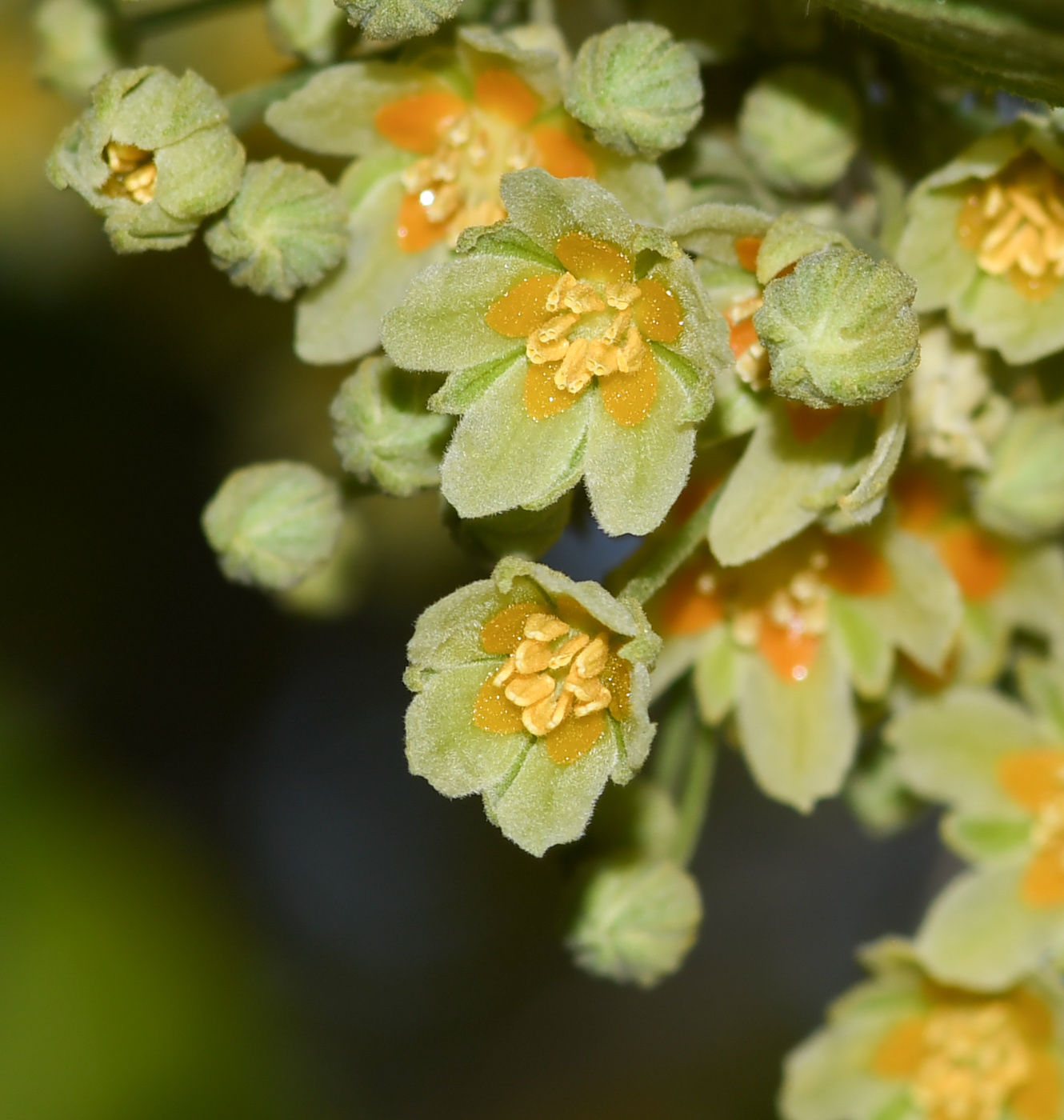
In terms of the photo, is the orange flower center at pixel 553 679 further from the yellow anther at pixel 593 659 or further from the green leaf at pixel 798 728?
the green leaf at pixel 798 728

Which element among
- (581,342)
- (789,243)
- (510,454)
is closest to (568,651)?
(510,454)

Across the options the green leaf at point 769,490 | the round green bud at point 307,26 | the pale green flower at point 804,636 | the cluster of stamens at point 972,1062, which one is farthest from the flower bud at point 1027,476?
the round green bud at point 307,26

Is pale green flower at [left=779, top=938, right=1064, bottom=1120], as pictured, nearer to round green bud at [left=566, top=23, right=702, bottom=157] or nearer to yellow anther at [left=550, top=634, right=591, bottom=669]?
yellow anther at [left=550, top=634, right=591, bottom=669]

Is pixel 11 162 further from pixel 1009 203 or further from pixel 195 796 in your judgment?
pixel 1009 203

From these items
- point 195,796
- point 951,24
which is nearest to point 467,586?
point 951,24

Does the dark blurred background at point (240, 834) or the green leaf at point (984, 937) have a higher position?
the green leaf at point (984, 937)

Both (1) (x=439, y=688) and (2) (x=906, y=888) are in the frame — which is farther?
(2) (x=906, y=888)

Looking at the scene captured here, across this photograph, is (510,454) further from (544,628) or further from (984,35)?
(984,35)
